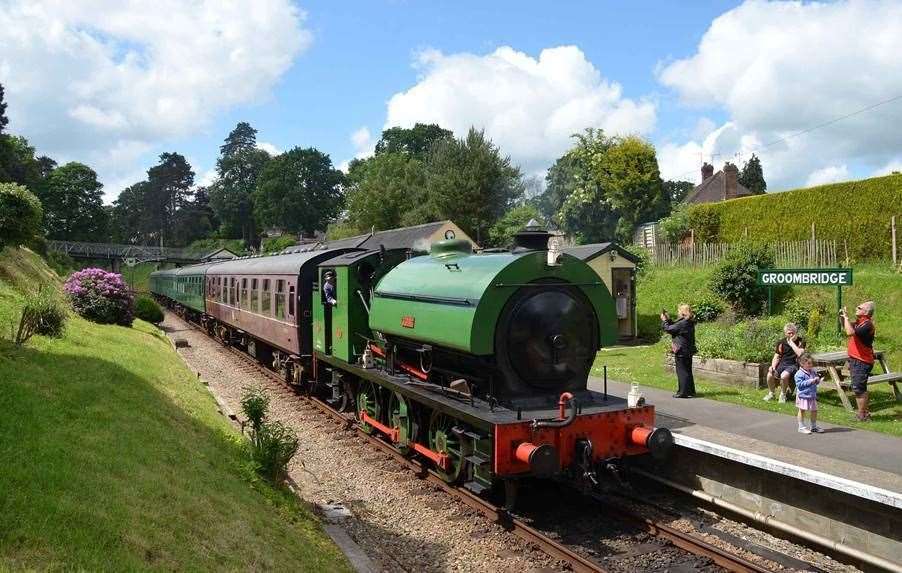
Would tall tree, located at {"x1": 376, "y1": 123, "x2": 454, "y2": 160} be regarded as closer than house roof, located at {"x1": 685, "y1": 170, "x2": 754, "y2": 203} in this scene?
No

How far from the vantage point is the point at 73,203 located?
237 feet

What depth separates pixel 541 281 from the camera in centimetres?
742

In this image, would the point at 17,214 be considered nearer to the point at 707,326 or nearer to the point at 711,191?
the point at 707,326

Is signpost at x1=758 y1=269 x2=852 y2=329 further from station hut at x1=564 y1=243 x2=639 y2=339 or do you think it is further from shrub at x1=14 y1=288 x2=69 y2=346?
shrub at x1=14 y1=288 x2=69 y2=346

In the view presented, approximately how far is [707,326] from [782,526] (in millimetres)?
11885

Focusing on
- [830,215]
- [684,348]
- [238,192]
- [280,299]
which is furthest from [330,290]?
[238,192]

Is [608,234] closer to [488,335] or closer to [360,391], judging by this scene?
[360,391]

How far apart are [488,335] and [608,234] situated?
1326 inches

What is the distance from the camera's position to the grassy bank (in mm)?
10227

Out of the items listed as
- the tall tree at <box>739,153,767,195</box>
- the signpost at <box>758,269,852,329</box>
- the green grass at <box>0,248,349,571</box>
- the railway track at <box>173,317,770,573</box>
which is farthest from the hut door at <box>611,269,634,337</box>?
the tall tree at <box>739,153,767,195</box>

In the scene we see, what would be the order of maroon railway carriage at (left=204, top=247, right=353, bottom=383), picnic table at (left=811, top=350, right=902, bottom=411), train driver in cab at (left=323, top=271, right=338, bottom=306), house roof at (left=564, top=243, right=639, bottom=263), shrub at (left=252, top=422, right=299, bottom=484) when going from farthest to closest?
house roof at (left=564, top=243, right=639, bottom=263), maroon railway carriage at (left=204, top=247, right=353, bottom=383), train driver in cab at (left=323, top=271, right=338, bottom=306), picnic table at (left=811, top=350, right=902, bottom=411), shrub at (left=252, top=422, right=299, bottom=484)

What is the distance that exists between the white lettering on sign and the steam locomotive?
7709 mm

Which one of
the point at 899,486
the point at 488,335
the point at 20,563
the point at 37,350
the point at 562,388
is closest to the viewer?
the point at 20,563

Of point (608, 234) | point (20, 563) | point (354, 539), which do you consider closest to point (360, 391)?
point (354, 539)
